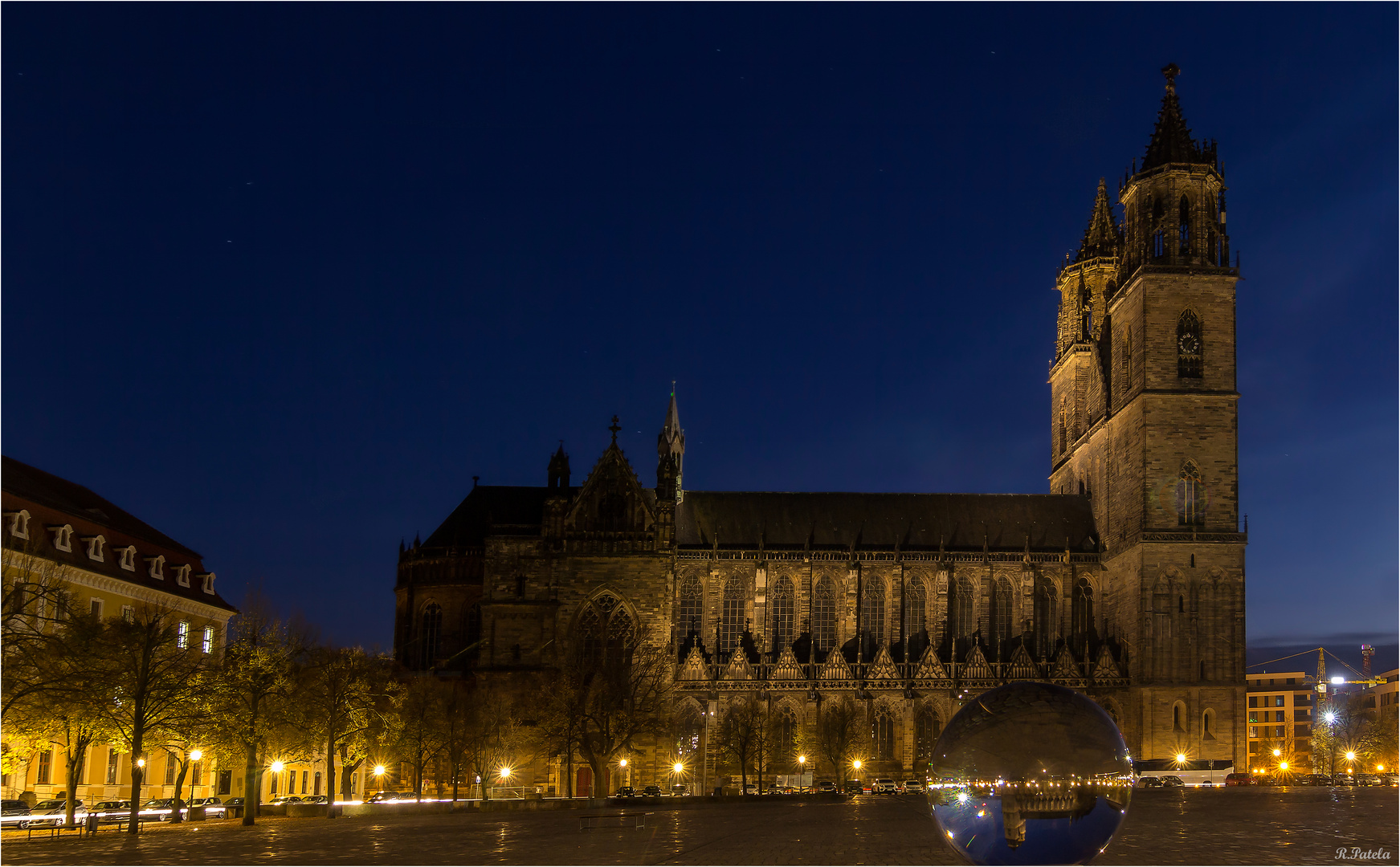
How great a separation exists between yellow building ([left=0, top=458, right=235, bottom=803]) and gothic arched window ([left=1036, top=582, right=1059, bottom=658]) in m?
56.3

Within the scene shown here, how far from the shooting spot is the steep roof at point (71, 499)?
64062mm

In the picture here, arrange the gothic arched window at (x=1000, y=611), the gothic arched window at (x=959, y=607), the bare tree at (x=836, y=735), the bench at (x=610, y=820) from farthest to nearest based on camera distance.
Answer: the gothic arched window at (x=1000, y=611) → the gothic arched window at (x=959, y=607) → the bare tree at (x=836, y=735) → the bench at (x=610, y=820)

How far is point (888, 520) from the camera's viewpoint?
10781 cm

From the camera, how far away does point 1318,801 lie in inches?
2714

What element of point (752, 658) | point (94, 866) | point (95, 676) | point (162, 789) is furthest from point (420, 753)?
point (94, 866)

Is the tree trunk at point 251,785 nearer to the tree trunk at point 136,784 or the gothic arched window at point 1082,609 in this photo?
the tree trunk at point 136,784

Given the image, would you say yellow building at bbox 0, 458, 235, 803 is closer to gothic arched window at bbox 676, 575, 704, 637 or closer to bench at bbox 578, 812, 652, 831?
bench at bbox 578, 812, 652, 831

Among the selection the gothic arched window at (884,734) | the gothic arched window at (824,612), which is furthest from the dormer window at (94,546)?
the gothic arched window at (884,734)

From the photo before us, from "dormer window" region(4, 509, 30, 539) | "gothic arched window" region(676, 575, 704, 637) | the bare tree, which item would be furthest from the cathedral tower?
"dormer window" region(4, 509, 30, 539)

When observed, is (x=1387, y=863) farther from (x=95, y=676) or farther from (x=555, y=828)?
(x=95, y=676)

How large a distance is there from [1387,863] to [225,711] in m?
41.9

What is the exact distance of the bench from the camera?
51.3 m

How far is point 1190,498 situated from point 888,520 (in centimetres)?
2208

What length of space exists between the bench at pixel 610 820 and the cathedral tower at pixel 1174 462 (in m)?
47.9
